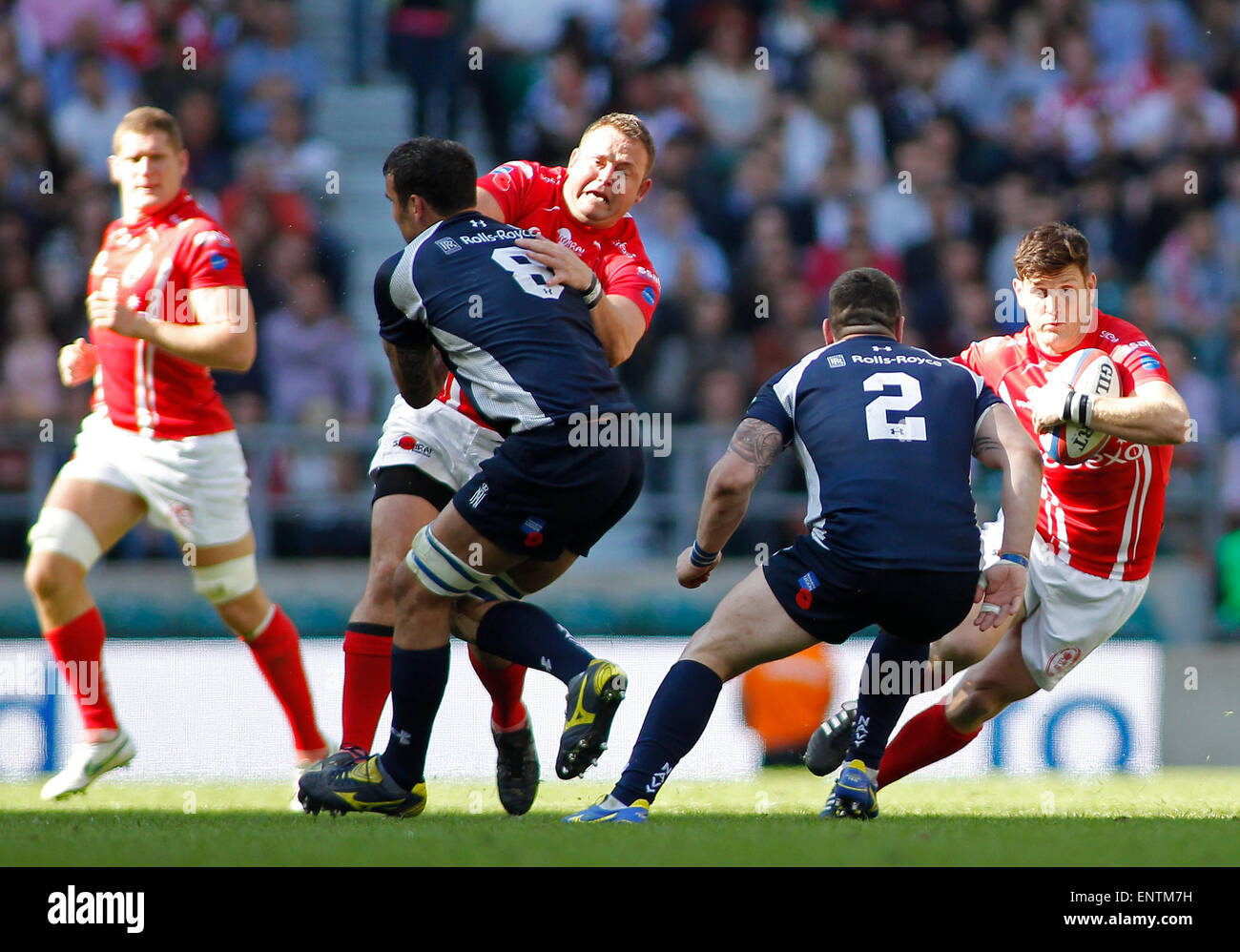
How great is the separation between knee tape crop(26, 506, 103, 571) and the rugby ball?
3.38 m

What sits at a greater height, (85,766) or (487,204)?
(487,204)

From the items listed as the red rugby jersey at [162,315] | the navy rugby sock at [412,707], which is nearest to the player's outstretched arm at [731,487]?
the navy rugby sock at [412,707]

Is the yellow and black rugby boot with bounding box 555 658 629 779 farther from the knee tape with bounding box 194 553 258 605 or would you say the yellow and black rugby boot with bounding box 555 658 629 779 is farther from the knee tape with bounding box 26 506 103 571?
the knee tape with bounding box 26 506 103 571

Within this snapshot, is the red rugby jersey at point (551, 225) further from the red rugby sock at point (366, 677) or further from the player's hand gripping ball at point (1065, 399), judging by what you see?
the player's hand gripping ball at point (1065, 399)

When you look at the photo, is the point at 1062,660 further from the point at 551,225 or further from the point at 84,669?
the point at 84,669

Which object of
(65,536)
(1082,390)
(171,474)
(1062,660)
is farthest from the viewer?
(171,474)

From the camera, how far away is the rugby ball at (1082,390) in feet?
16.9

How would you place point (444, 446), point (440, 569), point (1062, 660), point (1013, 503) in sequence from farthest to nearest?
point (1062, 660) → point (444, 446) → point (440, 569) → point (1013, 503)

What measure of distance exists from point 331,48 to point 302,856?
9.94m

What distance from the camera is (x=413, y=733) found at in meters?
4.75

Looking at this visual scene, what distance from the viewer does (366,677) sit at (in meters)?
5.22

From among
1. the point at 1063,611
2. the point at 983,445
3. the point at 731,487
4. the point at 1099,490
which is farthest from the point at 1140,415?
the point at 731,487

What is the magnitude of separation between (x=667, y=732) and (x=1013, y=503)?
1177 millimetres

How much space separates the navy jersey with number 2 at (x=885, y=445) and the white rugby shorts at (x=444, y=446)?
106cm
